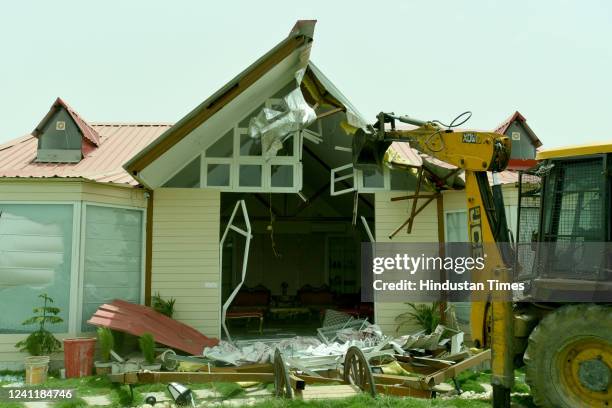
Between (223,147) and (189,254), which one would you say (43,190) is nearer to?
(189,254)

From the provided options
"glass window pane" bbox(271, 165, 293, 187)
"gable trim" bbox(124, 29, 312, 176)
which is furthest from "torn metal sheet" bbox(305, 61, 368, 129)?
"glass window pane" bbox(271, 165, 293, 187)

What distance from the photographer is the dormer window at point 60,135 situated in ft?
36.6

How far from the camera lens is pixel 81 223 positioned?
31.3 feet

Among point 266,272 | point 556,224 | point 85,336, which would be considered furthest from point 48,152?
point 556,224

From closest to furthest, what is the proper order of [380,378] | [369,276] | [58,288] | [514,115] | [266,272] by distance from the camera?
[380,378], [58,288], [514,115], [369,276], [266,272]

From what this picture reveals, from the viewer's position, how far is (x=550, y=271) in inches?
224

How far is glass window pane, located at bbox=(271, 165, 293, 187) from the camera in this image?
1113 centimetres

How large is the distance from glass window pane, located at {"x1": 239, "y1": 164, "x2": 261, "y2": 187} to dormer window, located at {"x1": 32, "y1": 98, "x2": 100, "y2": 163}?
344 cm

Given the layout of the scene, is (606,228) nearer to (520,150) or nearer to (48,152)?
(520,150)

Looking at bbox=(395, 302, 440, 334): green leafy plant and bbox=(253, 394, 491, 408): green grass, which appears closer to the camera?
bbox=(253, 394, 491, 408): green grass

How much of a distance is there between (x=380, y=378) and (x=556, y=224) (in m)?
2.68

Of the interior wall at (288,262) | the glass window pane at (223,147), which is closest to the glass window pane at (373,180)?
the glass window pane at (223,147)

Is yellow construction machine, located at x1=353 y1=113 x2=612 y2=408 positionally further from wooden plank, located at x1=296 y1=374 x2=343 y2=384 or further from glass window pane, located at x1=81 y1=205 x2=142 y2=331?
glass window pane, located at x1=81 y1=205 x2=142 y2=331

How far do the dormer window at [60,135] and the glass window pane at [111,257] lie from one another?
209cm
